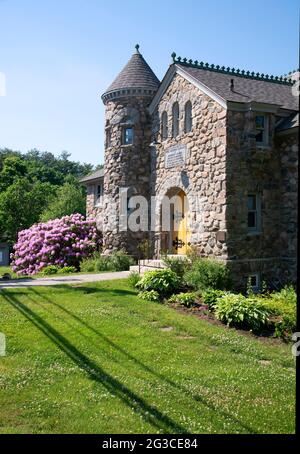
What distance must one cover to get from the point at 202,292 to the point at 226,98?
262 inches

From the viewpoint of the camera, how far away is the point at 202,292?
1271 cm

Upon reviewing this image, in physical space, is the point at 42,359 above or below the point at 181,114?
below

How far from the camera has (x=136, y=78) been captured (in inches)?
775

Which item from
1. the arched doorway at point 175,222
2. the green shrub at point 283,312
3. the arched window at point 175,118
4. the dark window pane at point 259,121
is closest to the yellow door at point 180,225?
the arched doorway at point 175,222

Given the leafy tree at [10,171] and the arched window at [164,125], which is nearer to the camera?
the arched window at [164,125]

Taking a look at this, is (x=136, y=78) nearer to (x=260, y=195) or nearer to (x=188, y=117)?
(x=188, y=117)

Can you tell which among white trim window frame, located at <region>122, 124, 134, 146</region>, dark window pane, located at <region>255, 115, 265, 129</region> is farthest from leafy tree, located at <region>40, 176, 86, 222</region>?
dark window pane, located at <region>255, 115, 265, 129</region>

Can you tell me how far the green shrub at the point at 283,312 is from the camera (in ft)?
33.2

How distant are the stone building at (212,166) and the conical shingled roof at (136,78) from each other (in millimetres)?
71

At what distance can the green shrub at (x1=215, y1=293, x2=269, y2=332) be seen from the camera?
10.3m

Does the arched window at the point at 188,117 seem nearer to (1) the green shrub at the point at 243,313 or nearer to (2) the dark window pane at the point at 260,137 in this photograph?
(2) the dark window pane at the point at 260,137

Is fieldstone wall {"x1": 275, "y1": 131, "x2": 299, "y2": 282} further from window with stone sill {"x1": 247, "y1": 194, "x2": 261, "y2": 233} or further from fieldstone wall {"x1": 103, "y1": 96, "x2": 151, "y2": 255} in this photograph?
fieldstone wall {"x1": 103, "y1": 96, "x2": 151, "y2": 255}

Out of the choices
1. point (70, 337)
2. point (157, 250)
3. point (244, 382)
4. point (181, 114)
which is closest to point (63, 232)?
point (157, 250)

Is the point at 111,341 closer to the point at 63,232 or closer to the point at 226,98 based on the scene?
the point at 226,98
